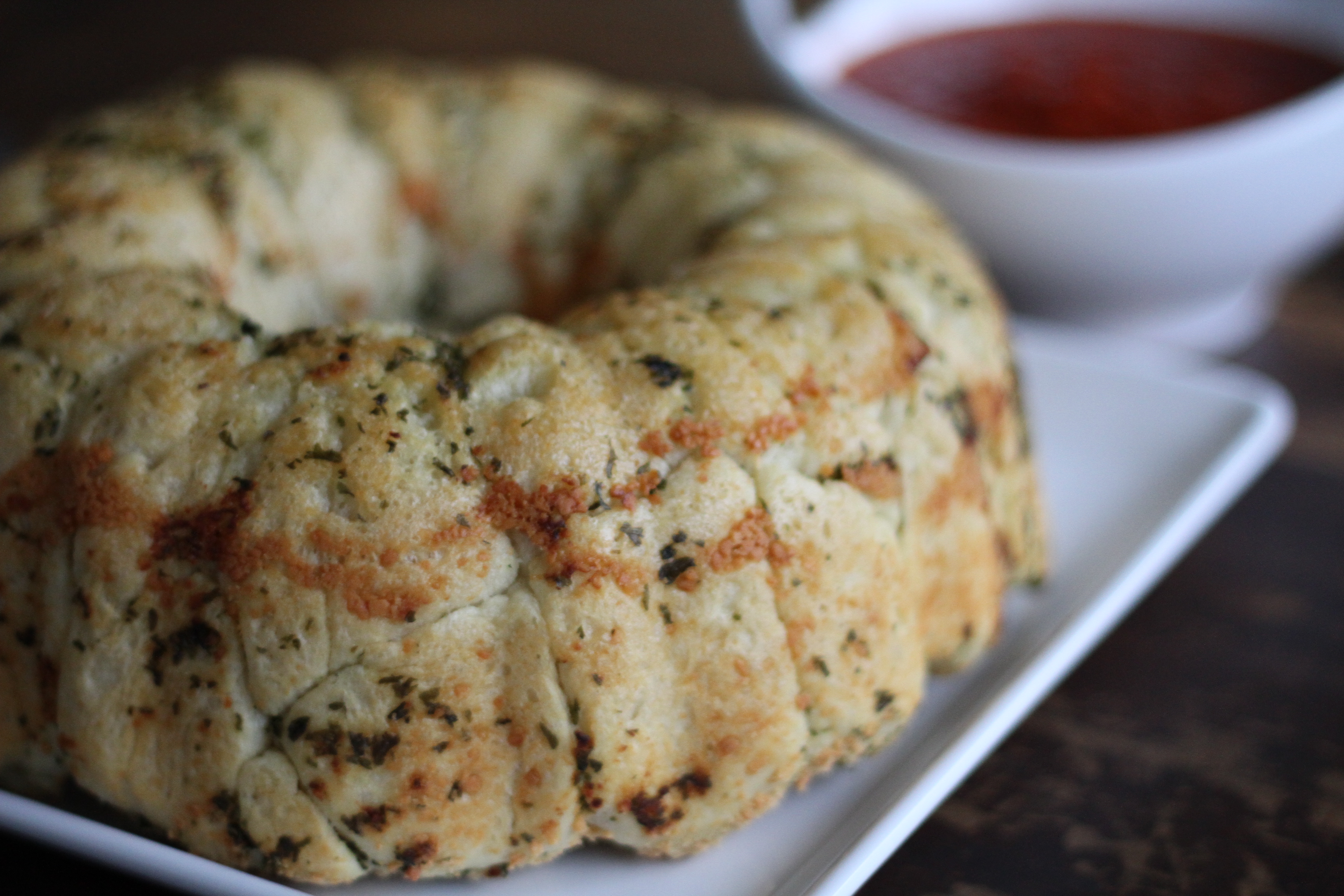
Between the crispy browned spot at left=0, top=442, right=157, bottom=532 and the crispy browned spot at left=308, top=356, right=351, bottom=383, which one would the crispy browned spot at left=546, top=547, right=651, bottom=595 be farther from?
the crispy browned spot at left=0, top=442, right=157, bottom=532

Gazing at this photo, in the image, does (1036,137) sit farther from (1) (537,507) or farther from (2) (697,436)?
(1) (537,507)

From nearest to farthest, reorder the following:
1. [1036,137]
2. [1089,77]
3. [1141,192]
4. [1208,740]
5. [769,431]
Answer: [769,431] < [1208,740] < [1141,192] < [1036,137] < [1089,77]

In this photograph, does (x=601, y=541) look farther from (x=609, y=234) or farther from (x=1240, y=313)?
(x=1240, y=313)

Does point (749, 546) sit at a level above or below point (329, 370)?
below

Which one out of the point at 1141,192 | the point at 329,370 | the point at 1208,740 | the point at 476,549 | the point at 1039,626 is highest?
the point at 329,370

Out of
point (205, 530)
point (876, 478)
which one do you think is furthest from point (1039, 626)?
point (205, 530)

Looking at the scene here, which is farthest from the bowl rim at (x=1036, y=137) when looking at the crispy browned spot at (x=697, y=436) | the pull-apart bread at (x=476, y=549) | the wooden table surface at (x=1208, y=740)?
the crispy browned spot at (x=697, y=436)

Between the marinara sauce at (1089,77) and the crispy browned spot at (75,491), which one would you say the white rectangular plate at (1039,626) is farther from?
the marinara sauce at (1089,77)

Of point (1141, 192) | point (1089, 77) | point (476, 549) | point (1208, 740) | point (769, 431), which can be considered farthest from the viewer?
point (1089, 77)

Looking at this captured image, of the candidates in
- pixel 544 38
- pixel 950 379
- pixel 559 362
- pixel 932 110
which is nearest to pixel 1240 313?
pixel 932 110

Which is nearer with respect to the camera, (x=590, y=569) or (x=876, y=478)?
(x=590, y=569)
